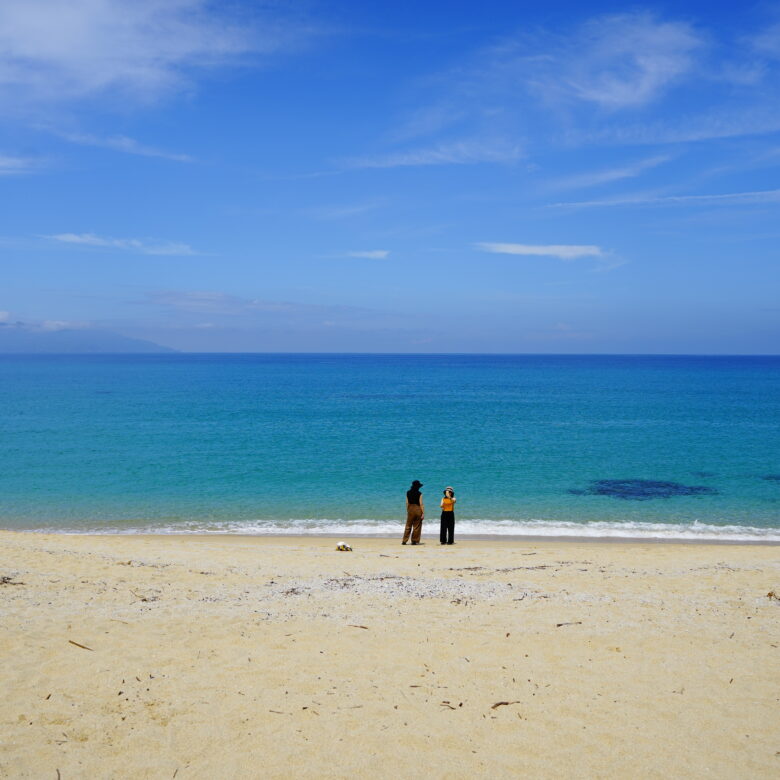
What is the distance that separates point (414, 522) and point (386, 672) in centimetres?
1052

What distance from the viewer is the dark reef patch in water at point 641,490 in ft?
87.9

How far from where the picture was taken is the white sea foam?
69.8ft

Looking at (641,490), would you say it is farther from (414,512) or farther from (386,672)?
(386,672)

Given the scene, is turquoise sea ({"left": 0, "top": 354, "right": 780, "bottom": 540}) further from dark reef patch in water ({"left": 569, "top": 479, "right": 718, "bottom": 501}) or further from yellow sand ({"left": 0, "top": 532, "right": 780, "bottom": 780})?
yellow sand ({"left": 0, "top": 532, "right": 780, "bottom": 780})

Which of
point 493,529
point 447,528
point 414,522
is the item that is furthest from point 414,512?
point 493,529

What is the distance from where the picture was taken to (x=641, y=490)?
27734 mm

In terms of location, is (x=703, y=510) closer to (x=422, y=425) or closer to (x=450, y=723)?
(x=450, y=723)

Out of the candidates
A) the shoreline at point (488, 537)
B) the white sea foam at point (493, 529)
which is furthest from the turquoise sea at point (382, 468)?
the shoreline at point (488, 537)

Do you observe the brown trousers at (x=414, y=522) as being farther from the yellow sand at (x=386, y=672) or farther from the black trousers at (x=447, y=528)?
Result: the yellow sand at (x=386, y=672)

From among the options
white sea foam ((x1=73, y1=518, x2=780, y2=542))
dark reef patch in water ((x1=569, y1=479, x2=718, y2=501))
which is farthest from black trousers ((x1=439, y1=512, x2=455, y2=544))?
dark reef patch in water ((x1=569, y1=479, x2=718, y2=501))

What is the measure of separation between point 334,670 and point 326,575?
5.00 m

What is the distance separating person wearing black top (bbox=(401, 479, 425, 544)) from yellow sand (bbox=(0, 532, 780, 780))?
486 cm

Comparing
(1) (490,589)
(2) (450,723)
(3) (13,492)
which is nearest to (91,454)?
(3) (13,492)

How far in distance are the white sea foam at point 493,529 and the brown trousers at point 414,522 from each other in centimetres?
239
